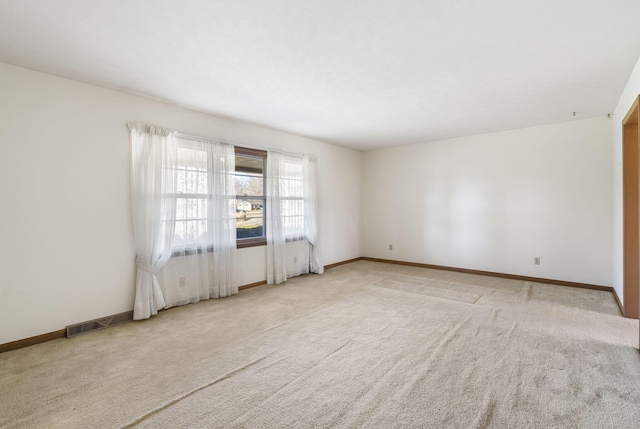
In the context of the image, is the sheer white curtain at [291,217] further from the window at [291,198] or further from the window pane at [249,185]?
the window pane at [249,185]

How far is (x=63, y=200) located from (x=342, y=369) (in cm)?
314

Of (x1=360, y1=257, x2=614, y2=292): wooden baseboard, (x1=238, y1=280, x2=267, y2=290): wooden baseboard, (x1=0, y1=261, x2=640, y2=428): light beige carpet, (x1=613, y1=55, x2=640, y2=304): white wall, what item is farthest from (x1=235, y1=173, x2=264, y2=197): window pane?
(x1=613, y1=55, x2=640, y2=304): white wall

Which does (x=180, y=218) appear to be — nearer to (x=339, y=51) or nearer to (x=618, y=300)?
(x=339, y=51)

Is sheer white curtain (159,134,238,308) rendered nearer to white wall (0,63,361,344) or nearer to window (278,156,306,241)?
white wall (0,63,361,344)

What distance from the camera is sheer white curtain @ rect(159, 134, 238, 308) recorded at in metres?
3.81

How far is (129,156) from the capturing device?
3.42 metres

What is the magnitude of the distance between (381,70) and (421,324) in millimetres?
2636

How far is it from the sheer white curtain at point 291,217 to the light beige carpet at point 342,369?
4.33ft

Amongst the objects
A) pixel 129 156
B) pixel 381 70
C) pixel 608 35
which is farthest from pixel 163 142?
pixel 608 35

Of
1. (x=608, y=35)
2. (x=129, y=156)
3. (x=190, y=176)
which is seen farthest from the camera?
(x=190, y=176)

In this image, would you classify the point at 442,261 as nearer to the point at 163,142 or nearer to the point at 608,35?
the point at 608,35

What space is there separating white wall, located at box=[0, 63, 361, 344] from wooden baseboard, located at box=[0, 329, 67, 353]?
0.17 feet

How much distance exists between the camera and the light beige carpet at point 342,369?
180cm

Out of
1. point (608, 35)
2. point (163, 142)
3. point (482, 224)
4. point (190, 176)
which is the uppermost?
point (608, 35)
